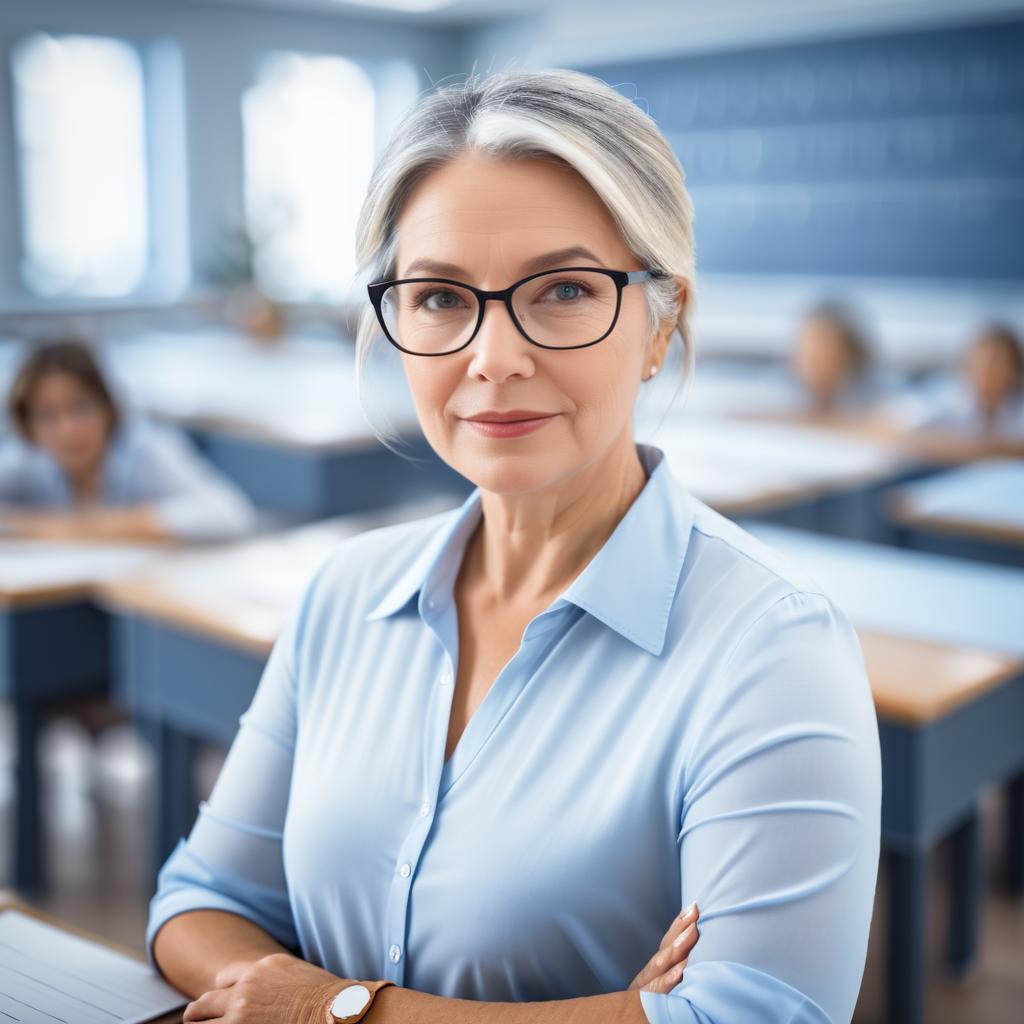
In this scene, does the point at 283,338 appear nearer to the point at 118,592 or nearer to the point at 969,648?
the point at 118,592

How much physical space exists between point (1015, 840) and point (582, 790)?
80.0 inches

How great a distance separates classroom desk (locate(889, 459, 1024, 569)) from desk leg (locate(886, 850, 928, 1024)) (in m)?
1.13

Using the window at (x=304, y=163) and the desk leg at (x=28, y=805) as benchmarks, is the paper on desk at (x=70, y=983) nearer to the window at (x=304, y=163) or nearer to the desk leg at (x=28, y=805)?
the desk leg at (x=28, y=805)

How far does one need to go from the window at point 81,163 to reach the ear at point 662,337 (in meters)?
8.66

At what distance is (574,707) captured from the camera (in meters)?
0.98

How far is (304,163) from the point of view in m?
10.4

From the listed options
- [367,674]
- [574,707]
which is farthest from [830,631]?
[367,674]

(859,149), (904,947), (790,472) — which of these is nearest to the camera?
(904,947)

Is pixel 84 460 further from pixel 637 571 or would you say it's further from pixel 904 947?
pixel 637 571

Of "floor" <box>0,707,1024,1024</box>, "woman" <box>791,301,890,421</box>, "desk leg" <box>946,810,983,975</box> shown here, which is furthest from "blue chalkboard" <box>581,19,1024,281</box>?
"desk leg" <box>946,810,983,975</box>

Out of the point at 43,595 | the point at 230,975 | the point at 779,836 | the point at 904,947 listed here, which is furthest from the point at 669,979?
the point at 43,595

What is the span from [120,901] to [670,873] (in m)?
2.03

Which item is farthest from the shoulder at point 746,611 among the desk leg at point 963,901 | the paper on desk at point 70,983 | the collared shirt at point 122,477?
the collared shirt at point 122,477

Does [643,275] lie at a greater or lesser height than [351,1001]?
greater
